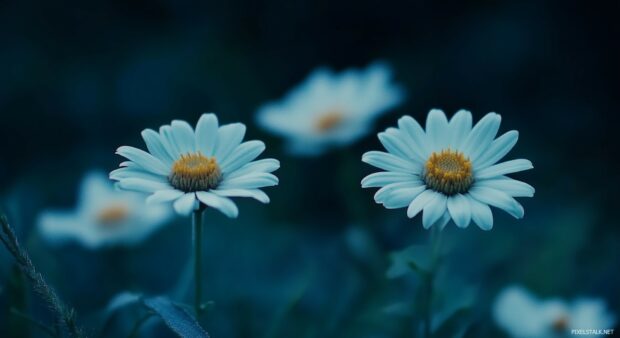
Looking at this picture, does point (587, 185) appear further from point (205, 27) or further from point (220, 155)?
point (205, 27)

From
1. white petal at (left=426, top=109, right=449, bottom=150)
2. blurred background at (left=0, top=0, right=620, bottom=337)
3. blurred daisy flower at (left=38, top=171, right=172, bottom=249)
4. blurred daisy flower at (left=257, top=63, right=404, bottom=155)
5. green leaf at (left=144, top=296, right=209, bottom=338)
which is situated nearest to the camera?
green leaf at (left=144, top=296, right=209, bottom=338)

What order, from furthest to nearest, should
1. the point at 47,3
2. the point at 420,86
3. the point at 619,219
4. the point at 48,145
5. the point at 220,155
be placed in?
the point at 47,3 → the point at 420,86 → the point at 48,145 → the point at 619,219 → the point at 220,155

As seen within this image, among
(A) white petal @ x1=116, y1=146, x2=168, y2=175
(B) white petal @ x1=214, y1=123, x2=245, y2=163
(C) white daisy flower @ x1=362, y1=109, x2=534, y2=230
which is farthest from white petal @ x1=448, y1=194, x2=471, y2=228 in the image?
(A) white petal @ x1=116, y1=146, x2=168, y2=175

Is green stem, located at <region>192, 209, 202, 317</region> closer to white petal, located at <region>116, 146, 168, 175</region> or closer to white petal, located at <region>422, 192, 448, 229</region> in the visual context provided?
white petal, located at <region>116, 146, 168, 175</region>

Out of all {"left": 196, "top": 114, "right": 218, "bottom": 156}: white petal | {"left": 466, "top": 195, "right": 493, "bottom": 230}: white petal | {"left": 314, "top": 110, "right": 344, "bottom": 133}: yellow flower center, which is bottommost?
{"left": 466, "top": 195, "right": 493, "bottom": 230}: white petal

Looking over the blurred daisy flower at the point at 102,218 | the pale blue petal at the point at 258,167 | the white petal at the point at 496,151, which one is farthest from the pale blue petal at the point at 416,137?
the blurred daisy flower at the point at 102,218

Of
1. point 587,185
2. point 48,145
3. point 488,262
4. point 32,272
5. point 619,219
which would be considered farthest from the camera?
point 48,145

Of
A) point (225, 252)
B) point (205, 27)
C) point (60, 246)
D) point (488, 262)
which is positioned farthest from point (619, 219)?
point (205, 27)
